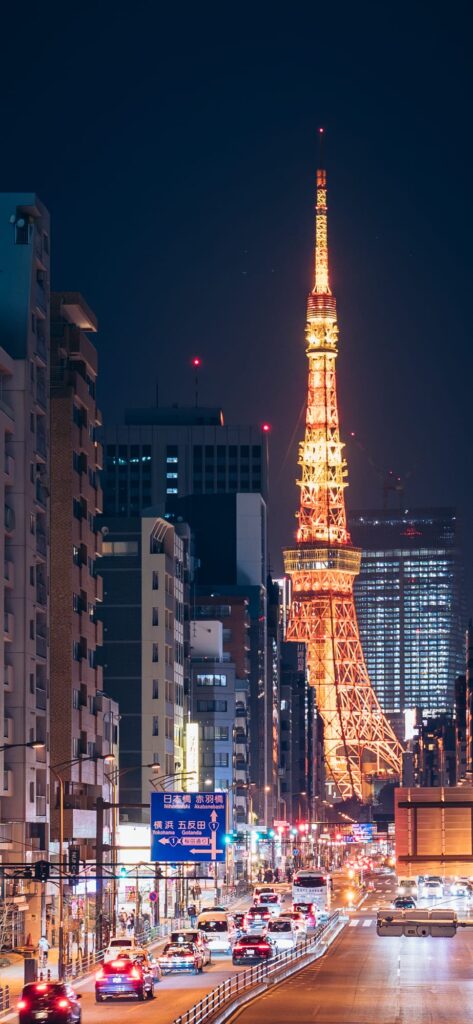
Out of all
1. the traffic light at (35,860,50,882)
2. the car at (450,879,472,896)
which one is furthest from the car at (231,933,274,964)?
the car at (450,879,472,896)

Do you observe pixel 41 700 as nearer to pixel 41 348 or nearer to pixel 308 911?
pixel 41 348

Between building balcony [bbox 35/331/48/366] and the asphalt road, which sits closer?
the asphalt road

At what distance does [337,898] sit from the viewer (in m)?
174

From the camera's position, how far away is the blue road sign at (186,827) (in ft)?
291

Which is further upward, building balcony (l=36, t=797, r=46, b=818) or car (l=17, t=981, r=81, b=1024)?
building balcony (l=36, t=797, r=46, b=818)

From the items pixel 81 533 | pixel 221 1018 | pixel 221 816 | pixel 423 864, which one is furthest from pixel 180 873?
pixel 221 1018

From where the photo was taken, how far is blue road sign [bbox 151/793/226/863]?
8875 cm

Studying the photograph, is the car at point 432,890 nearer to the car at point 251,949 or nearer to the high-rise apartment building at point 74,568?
the high-rise apartment building at point 74,568

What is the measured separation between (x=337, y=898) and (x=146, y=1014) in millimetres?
114322

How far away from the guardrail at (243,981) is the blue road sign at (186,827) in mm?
5765

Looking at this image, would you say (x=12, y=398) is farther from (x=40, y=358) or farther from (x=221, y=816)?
Result: (x=221, y=816)

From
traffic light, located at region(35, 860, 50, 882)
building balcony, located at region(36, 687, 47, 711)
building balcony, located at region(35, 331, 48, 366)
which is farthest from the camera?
building balcony, located at region(35, 331, 48, 366)

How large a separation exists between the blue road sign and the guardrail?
5765 millimetres

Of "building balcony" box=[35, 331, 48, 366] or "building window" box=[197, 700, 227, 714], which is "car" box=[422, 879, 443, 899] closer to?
"building window" box=[197, 700, 227, 714]
